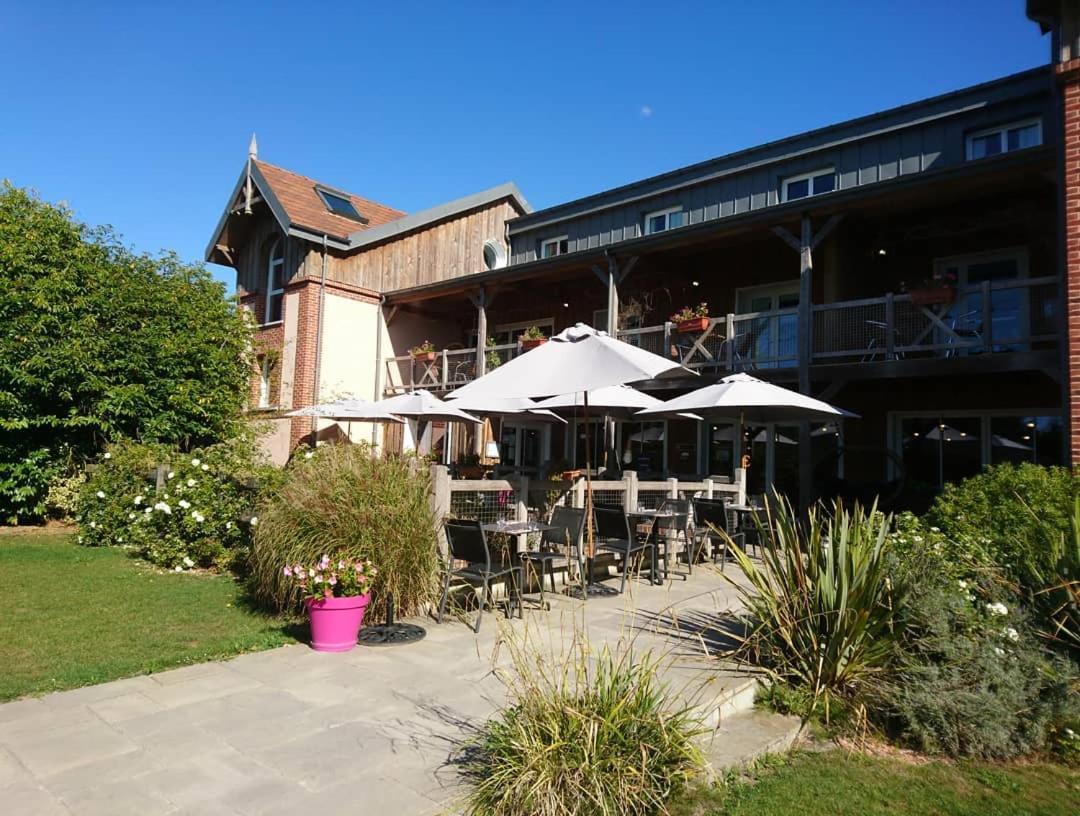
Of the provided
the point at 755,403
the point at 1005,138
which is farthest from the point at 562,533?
the point at 1005,138

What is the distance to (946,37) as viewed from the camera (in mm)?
11719

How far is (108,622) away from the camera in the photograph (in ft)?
19.2

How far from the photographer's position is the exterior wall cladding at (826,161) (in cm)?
1237

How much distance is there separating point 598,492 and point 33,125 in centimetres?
1255

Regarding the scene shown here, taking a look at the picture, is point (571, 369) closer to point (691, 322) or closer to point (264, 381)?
point (691, 322)

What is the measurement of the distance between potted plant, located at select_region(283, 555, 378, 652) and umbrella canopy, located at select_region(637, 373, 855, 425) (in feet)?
17.5

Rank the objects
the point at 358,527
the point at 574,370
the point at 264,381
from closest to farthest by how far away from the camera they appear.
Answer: the point at 358,527 → the point at 574,370 → the point at 264,381

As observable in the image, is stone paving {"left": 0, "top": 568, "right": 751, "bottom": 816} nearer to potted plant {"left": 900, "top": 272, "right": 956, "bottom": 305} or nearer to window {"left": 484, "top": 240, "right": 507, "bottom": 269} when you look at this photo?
potted plant {"left": 900, "top": 272, "right": 956, "bottom": 305}

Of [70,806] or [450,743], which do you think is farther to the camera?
[450,743]

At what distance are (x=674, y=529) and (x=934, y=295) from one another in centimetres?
532

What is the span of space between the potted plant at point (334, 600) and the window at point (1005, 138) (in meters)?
12.6

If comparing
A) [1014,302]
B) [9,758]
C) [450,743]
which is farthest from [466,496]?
[1014,302]

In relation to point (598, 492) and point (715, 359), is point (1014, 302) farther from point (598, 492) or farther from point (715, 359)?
point (598, 492)

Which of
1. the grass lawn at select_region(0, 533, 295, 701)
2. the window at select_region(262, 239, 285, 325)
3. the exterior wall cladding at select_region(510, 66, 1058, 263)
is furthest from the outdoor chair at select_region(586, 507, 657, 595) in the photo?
the window at select_region(262, 239, 285, 325)
